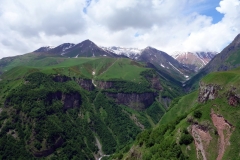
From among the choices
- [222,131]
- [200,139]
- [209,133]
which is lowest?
[222,131]

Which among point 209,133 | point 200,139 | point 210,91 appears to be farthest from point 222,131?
point 210,91

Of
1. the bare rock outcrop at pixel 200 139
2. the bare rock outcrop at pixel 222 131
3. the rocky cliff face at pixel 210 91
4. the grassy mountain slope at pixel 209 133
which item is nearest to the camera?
the bare rock outcrop at pixel 222 131

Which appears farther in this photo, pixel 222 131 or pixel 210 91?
pixel 210 91

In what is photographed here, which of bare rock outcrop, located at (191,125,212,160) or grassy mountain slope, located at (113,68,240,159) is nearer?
grassy mountain slope, located at (113,68,240,159)

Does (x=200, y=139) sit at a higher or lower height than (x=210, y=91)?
lower

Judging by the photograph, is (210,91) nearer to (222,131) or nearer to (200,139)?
(222,131)

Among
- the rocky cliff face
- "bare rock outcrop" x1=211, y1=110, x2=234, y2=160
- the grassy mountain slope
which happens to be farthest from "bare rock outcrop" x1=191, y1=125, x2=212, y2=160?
the rocky cliff face

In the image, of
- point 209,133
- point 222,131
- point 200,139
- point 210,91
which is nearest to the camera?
Result: point 222,131

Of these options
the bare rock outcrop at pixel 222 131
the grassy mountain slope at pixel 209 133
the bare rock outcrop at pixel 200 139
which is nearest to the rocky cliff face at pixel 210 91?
the grassy mountain slope at pixel 209 133

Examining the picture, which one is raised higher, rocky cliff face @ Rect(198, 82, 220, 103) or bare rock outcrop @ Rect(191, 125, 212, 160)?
rocky cliff face @ Rect(198, 82, 220, 103)

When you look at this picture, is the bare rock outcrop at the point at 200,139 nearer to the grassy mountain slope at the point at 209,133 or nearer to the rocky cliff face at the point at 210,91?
the grassy mountain slope at the point at 209,133

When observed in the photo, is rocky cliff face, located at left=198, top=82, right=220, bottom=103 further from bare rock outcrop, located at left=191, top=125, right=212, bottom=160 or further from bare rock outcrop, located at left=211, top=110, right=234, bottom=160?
bare rock outcrop, located at left=191, top=125, right=212, bottom=160

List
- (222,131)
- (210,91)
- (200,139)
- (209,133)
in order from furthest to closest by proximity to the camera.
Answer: (210,91) < (209,133) < (200,139) < (222,131)

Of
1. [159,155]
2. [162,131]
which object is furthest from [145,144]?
[159,155]
